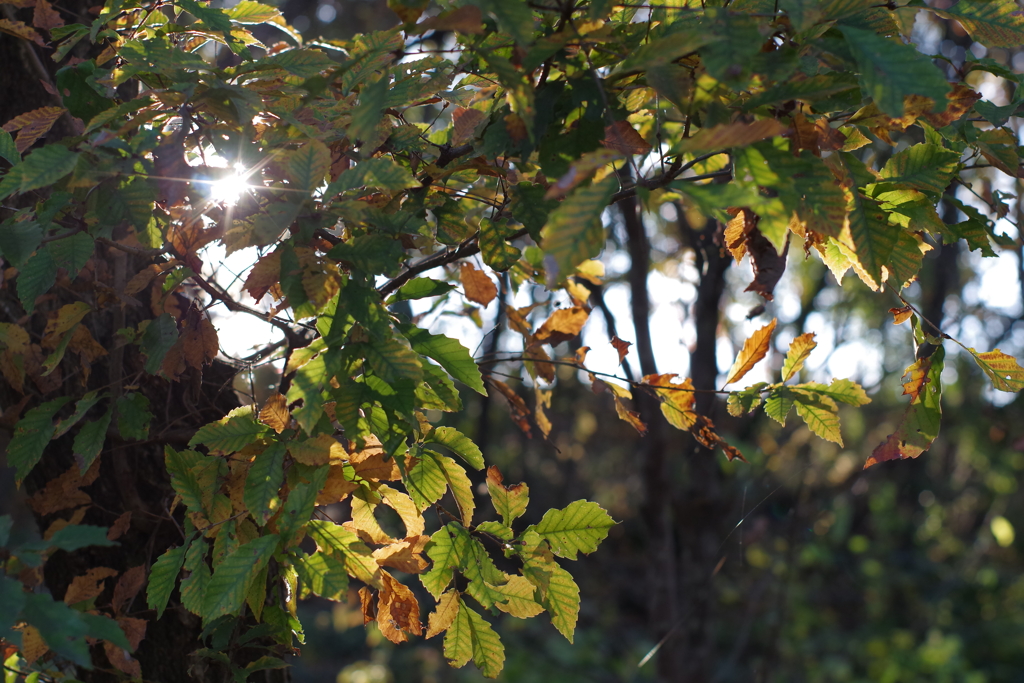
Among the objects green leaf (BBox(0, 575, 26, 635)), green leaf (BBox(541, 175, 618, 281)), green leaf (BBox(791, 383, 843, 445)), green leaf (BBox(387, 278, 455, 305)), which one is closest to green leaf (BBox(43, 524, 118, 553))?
green leaf (BBox(0, 575, 26, 635))

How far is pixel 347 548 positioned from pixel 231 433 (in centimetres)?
21

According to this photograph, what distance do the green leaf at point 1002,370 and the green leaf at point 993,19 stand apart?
1.28ft

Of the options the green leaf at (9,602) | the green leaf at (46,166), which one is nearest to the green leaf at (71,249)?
the green leaf at (46,166)

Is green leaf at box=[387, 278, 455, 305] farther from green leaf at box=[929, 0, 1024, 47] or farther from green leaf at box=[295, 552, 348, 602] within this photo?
green leaf at box=[929, 0, 1024, 47]

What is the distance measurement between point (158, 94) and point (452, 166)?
1.17 feet

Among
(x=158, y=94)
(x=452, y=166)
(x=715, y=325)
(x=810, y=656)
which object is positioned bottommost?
(x=810, y=656)

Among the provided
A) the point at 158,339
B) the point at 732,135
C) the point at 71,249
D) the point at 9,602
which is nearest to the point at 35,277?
the point at 71,249

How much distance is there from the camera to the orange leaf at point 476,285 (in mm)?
1153

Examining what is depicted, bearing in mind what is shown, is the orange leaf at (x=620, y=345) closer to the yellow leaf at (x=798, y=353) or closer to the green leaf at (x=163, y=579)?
the yellow leaf at (x=798, y=353)

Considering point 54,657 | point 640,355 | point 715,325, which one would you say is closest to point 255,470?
point 54,657

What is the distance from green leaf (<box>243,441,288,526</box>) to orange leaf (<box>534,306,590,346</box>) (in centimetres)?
51

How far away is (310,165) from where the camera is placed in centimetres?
78

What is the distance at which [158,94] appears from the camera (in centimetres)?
79

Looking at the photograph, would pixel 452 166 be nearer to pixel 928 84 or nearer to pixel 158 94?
pixel 158 94
